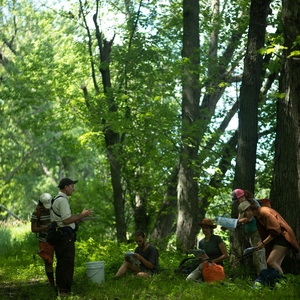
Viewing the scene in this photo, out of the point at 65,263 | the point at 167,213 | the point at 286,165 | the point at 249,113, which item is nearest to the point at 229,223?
the point at 286,165

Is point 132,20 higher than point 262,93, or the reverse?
point 132,20

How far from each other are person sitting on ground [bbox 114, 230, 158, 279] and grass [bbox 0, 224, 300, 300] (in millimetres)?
158

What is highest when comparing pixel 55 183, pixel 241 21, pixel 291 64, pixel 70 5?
pixel 70 5

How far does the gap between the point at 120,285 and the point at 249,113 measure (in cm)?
409

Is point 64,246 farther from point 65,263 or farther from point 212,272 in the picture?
point 212,272

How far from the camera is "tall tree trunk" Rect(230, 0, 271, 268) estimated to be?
38.5 ft

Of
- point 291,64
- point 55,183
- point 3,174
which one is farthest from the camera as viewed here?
point 55,183

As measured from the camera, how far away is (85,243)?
A: 15.5 metres

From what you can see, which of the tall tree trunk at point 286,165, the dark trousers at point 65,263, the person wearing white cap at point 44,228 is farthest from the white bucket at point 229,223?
the person wearing white cap at point 44,228

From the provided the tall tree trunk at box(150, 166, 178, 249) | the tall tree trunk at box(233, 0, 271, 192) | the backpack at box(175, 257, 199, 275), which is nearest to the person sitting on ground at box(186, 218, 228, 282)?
the backpack at box(175, 257, 199, 275)

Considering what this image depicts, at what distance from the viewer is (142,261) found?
36.0ft

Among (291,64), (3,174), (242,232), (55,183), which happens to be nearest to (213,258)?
(242,232)

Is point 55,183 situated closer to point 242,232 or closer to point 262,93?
point 262,93

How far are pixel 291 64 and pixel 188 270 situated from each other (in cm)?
428
